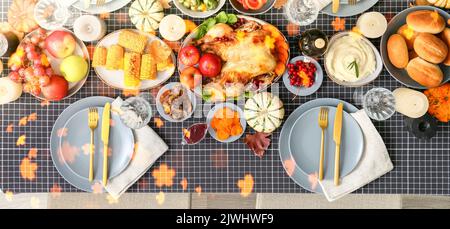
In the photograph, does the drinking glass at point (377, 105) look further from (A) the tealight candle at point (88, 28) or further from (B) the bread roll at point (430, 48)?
(A) the tealight candle at point (88, 28)

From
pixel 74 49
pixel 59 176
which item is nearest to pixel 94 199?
pixel 59 176

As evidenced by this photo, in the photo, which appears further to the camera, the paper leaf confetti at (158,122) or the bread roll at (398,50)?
the paper leaf confetti at (158,122)

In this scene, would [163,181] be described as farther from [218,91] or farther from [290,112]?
[290,112]

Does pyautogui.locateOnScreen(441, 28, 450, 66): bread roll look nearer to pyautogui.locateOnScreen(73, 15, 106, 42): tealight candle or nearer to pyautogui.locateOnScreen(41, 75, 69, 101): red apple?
pyautogui.locateOnScreen(73, 15, 106, 42): tealight candle

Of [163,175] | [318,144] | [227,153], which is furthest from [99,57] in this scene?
[318,144]

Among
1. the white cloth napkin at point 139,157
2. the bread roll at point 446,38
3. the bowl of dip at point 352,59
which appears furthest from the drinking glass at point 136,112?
the bread roll at point 446,38
